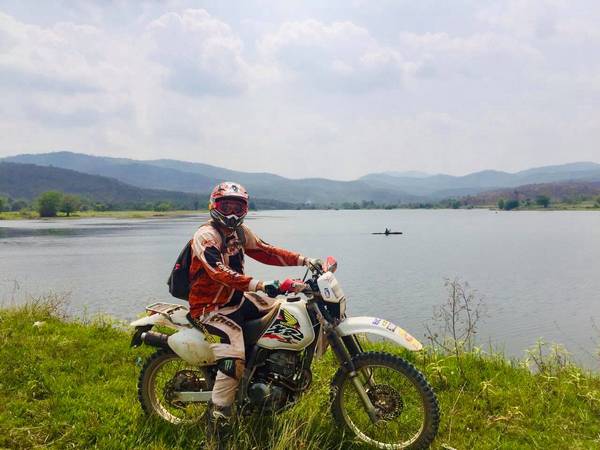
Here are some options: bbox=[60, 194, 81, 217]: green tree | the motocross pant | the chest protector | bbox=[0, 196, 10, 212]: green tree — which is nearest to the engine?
the motocross pant

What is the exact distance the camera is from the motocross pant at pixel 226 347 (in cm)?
474

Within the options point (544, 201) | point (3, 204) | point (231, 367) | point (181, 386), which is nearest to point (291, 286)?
point (231, 367)

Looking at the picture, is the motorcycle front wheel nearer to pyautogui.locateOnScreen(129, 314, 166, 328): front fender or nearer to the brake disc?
the brake disc

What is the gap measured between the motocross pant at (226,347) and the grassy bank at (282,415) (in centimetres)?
42

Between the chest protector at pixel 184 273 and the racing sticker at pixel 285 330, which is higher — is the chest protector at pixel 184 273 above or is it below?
above

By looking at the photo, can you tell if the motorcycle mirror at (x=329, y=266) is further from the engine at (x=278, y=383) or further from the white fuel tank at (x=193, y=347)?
the white fuel tank at (x=193, y=347)

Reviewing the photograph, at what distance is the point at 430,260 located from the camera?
4162 centimetres

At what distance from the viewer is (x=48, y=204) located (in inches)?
5281

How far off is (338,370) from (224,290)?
4.64ft

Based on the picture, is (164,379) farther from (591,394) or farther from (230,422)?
(591,394)

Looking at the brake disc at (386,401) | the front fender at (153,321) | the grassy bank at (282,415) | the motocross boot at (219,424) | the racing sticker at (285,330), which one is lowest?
the grassy bank at (282,415)

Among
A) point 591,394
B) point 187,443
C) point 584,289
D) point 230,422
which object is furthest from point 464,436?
point 584,289

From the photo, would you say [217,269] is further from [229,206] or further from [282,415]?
[282,415]

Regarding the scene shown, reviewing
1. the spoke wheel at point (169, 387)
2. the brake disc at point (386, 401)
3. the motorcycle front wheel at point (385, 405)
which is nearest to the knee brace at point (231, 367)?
the spoke wheel at point (169, 387)
